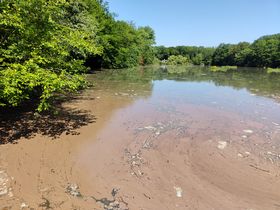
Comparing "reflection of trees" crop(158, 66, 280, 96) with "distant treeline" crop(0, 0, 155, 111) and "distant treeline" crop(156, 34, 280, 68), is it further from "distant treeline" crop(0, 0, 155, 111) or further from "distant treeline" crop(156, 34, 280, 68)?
"distant treeline" crop(156, 34, 280, 68)

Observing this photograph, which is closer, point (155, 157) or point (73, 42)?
point (155, 157)

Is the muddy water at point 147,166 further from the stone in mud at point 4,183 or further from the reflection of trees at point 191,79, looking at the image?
the reflection of trees at point 191,79

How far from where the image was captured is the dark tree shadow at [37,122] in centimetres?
786

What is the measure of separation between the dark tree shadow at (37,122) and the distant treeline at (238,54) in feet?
233

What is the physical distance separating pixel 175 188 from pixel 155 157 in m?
1.53

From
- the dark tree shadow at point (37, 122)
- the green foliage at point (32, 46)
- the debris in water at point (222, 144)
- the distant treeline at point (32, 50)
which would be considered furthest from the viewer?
→ the dark tree shadow at point (37, 122)

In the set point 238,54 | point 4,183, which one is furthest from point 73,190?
point 238,54

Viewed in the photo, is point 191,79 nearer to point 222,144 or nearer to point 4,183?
point 222,144

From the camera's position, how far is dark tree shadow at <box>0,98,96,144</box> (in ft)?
25.8

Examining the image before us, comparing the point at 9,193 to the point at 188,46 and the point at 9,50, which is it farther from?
the point at 188,46

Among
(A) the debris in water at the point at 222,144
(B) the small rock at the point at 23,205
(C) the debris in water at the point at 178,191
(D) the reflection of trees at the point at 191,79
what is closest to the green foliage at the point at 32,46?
(B) the small rock at the point at 23,205

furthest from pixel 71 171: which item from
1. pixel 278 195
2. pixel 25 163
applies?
pixel 278 195

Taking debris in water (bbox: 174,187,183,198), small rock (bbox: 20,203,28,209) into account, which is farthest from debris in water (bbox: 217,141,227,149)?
small rock (bbox: 20,203,28,209)

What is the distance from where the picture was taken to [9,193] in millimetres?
4824
